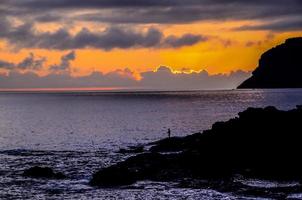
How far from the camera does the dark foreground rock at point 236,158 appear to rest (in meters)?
46.1

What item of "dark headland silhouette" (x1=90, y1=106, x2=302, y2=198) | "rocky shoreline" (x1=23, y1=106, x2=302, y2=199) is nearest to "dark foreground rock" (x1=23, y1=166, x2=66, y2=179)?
"rocky shoreline" (x1=23, y1=106, x2=302, y2=199)

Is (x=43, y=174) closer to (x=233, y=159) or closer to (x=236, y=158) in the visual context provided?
(x=233, y=159)

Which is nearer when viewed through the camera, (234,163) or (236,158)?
(234,163)

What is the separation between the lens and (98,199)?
3881cm

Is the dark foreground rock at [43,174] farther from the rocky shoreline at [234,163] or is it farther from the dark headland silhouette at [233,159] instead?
the dark headland silhouette at [233,159]

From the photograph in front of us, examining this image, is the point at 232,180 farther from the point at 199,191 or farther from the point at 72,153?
the point at 72,153

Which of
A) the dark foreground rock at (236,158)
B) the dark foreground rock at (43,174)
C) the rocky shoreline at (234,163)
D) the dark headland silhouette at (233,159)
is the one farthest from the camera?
the dark foreground rock at (43,174)

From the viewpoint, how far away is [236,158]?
5047 cm

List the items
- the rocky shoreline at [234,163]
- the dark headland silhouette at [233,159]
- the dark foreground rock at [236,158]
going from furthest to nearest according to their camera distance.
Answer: the dark foreground rock at [236,158]
the dark headland silhouette at [233,159]
the rocky shoreline at [234,163]

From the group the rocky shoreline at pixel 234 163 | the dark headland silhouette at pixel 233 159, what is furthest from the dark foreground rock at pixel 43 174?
the dark headland silhouette at pixel 233 159

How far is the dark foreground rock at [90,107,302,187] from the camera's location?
46062 millimetres

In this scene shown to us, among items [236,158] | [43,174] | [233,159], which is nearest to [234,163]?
[233,159]

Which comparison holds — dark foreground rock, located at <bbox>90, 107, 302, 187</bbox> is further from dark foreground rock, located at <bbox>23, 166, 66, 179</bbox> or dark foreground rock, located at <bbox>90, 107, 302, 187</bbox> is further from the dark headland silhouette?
dark foreground rock, located at <bbox>23, 166, 66, 179</bbox>

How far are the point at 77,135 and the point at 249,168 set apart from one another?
6021 centimetres
